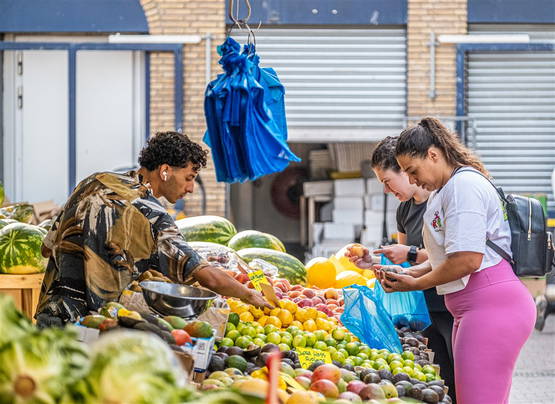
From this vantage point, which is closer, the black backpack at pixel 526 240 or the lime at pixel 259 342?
the black backpack at pixel 526 240

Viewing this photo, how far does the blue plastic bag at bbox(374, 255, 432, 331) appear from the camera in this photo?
4285 mm

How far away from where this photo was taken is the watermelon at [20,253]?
4.66m

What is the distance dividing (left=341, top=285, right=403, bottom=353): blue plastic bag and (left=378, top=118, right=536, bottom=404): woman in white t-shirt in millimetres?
474

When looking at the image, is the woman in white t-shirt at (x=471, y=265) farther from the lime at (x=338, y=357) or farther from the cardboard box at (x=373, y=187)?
the cardboard box at (x=373, y=187)

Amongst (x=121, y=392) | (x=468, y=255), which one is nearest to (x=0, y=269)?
(x=468, y=255)

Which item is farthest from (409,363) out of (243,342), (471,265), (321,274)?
(321,274)

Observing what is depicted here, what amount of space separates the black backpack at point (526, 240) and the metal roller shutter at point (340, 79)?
7.80m

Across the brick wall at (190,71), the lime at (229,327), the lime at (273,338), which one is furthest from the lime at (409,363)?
the brick wall at (190,71)

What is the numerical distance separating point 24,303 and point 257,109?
6.40 feet

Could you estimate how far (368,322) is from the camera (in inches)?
151

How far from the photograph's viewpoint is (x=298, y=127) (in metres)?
11.2

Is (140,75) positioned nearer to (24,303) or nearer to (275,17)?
(275,17)

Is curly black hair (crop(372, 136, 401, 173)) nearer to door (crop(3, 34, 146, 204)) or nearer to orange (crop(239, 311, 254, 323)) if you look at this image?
orange (crop(239, 311, 254, 323))

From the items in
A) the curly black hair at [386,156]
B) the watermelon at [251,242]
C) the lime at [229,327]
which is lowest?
the lime at [229,327]
